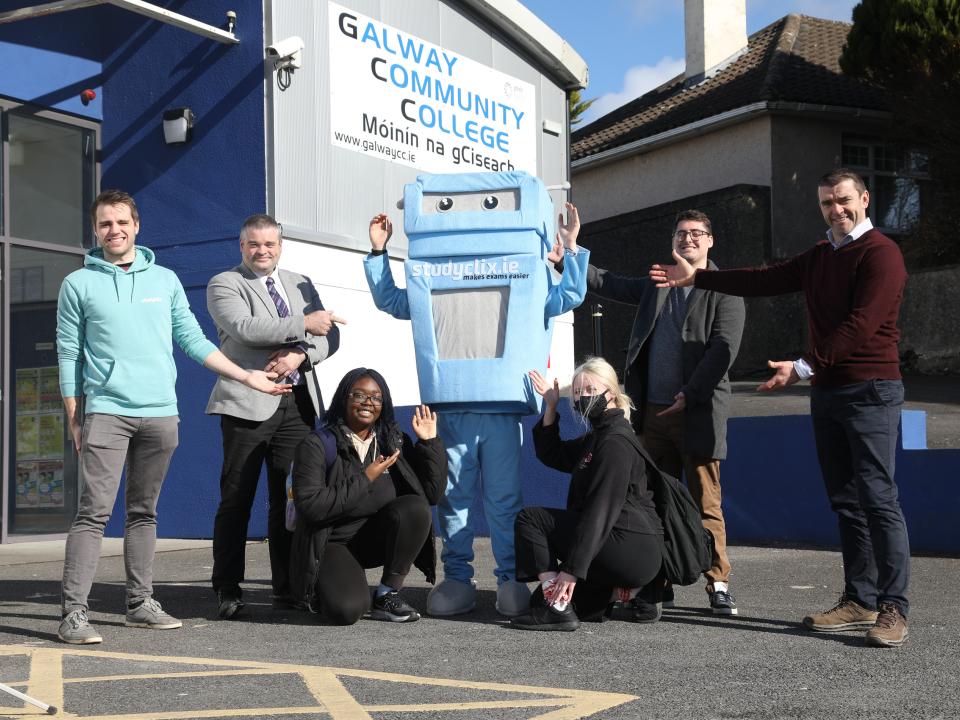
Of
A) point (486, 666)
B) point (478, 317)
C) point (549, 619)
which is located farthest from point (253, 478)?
point (486, 666)

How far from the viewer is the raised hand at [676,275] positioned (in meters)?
5.70

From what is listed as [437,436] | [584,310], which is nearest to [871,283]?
[437,436]

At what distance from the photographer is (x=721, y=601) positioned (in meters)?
5.71

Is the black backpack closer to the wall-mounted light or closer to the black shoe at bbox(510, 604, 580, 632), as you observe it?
the black shoe at bbox(510, 604, 580, 632)

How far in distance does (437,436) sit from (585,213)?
66.5 feet

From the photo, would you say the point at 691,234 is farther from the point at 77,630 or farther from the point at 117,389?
the point at 77,630

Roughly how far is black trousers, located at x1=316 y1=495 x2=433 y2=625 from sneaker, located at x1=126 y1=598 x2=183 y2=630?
659 millimetres

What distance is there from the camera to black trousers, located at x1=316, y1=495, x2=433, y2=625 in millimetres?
5574

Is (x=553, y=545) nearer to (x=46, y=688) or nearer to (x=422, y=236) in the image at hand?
(x=422, y=236)

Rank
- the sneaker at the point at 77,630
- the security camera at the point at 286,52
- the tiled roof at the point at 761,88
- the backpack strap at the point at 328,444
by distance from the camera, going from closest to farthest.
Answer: the sneaker at the point at 77,630 < the backpack strap at the point at 328,444 < the security camera at the point at 286,52 < the tiled roof at the point at 761,88

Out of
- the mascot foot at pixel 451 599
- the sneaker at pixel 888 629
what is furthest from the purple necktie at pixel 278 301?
the sneaker at pixel 888 629

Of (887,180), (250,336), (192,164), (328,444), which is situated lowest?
(328,444)

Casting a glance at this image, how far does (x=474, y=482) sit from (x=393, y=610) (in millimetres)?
724

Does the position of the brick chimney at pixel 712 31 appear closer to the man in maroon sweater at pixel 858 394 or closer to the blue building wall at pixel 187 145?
the blue building wall at pixel 187 145
